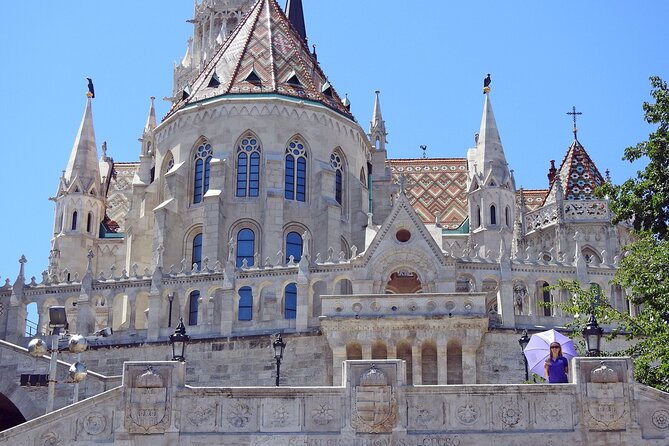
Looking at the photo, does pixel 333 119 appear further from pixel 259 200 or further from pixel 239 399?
pixel 239 399

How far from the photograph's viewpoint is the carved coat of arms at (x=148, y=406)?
23375mm

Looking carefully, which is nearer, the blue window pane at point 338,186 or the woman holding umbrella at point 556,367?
the woman holding umbrella at point 556,367

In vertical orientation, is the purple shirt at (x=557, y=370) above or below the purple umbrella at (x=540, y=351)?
below

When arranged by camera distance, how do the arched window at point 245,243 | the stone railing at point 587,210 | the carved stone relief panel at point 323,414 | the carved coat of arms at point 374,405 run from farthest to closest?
the stone railing at point 587,210, the arched window at point 245,243, the carved stone relief panel at point 323,414, the carved coat of arms at point 374,405

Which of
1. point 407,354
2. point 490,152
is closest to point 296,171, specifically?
point 490,152

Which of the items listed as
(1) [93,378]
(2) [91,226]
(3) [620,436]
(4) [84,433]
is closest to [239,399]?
(4) [84,433]

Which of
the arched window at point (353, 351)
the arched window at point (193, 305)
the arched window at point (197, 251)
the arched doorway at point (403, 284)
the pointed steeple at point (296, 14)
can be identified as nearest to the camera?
the arched window at point (353, 351)

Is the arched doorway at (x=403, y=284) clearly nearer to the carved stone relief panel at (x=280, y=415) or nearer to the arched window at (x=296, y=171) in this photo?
the arched window at (x=296, y=171)

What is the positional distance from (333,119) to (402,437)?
26715 mm

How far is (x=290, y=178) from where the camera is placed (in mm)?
47281

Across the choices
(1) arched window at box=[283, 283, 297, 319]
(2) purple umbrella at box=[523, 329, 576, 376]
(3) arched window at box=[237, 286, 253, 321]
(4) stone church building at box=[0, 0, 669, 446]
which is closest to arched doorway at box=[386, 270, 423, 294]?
(4) stone church building at box=[0, 0, 669, 446]

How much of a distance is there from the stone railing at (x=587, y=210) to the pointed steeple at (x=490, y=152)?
3.17 metres

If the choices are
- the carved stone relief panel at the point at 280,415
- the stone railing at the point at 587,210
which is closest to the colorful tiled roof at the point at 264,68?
the stone railing at the point at 587,210

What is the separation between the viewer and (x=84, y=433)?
76.9 feet
